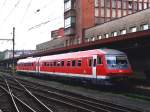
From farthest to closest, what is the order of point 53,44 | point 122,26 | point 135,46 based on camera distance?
point 53,44 < point 122,26 < point 135,46

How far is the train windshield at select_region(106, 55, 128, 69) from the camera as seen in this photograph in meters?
26.3

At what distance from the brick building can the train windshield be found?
118ft

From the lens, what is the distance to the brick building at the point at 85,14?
63719 millimetres

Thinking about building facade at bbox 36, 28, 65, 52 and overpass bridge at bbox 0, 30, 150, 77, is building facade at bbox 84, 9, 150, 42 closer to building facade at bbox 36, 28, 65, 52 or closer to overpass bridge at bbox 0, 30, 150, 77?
overpass bridge at bbox 0, 30, 150, 77

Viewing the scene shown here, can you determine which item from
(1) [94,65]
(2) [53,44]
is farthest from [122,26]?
(2) [53,44]

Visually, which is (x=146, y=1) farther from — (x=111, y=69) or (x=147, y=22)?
(x=111, y=69)

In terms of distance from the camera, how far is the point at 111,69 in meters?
26.0

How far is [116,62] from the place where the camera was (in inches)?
1048

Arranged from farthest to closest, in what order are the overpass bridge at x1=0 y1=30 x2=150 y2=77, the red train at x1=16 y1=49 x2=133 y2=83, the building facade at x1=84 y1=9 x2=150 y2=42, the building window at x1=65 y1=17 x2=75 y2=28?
1. the building window at x1=65 y1=17 x2=75 y2=28
2. the building facade at x1=84 y1=9 x2=150 y2=42
3. the red train at x1=16 y1=49 x2=133 y2=83
4. the overpass bridge at x1=0 y1=30 x2=150 y2=77

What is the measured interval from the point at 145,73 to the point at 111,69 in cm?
498

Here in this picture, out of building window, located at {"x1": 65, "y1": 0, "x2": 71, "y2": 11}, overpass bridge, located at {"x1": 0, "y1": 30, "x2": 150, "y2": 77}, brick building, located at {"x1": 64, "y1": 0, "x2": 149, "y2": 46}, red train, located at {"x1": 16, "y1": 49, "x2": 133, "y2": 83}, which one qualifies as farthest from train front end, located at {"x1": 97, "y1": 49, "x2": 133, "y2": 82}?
building window, located at {"x1": 65, "y1": 0, "x2": 71, "y2": 11}

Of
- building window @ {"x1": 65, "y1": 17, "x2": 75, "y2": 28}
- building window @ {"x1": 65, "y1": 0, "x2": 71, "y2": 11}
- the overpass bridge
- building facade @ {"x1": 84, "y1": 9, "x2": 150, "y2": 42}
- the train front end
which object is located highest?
building window @ {"x1": 65, "y1": 0, "x2": 71, "y2": 11}

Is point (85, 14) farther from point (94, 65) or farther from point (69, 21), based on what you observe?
point (94, 65)

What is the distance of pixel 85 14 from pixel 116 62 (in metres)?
37.9
